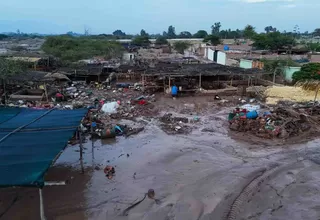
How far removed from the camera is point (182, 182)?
9016 mm

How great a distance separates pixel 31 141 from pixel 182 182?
4562mm

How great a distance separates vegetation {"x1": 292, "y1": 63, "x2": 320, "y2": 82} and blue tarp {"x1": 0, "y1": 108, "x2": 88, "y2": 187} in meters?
18.6

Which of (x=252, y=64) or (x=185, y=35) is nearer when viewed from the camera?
(x=252, y=64)

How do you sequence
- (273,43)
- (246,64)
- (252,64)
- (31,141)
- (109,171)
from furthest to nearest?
(273,43) < (246,64) < (252,64) < (109,171) < (31,141)

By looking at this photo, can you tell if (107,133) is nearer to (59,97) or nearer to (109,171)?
(109,171)

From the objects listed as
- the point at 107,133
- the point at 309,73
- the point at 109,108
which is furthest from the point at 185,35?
the point at 107,133

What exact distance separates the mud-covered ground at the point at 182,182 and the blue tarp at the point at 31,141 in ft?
5.55

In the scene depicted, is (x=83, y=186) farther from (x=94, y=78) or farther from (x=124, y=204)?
(x=94, y=78)

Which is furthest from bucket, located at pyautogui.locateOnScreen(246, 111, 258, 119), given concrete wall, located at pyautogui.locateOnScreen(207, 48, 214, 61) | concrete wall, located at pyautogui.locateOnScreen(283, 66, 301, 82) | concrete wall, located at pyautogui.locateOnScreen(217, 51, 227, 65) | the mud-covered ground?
concrete wall, located at pyautogui.locateOnScreen(207, 48, 214, 61)

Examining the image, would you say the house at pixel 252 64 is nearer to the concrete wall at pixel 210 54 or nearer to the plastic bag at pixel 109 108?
→ the concrete wall at pixel 210 54

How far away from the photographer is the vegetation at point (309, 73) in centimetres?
2172

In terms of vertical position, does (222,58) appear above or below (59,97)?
above

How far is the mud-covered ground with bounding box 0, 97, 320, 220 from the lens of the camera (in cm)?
745

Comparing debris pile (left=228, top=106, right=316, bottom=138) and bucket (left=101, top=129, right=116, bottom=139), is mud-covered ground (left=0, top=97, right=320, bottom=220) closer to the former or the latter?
bucket (left=101, top=129, right=116, bottom=139)
